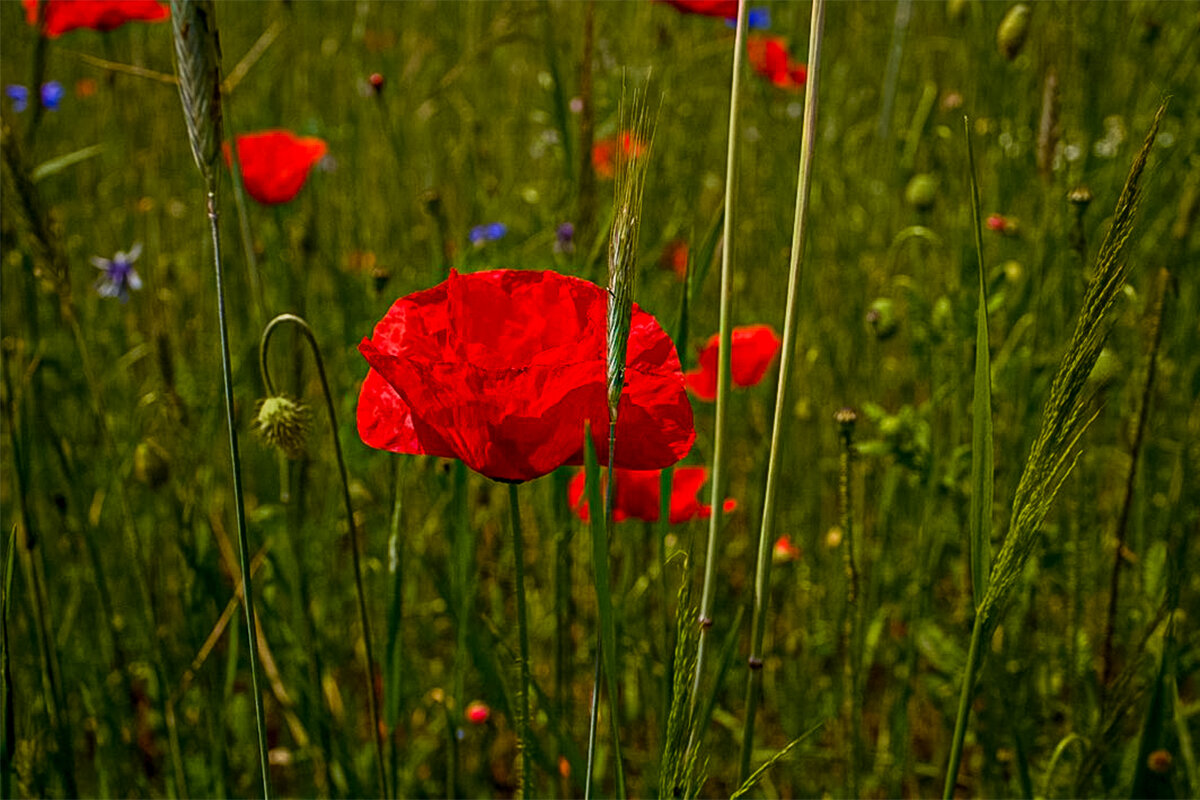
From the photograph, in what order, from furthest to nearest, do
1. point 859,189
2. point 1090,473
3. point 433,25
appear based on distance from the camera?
1. point 433,25
2. point 859,189
3. point 1090,473

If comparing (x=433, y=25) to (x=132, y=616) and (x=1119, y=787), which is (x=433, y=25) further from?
(x=1119, y=787)

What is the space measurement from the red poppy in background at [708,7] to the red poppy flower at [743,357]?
0.50m

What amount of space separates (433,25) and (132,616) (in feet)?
10.2

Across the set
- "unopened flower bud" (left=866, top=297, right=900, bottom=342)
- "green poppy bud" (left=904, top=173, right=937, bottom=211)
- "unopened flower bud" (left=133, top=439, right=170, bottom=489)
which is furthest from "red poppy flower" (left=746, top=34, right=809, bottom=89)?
"unopened flower bud" (left=133, top=439, right=170, bottom=489)

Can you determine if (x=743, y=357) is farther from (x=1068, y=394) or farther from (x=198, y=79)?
(x=198, y=79)

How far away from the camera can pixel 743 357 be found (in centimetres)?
133

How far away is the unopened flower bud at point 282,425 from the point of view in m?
0.88

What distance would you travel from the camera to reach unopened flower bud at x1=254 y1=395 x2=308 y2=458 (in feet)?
A: 2.89

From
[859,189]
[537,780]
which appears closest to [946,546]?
[537,780]

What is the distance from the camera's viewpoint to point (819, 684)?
155cm

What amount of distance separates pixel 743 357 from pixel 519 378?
2.21 ft

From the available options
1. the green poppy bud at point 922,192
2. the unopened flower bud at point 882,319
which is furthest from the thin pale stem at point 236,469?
the green poppy bud at point 922,192

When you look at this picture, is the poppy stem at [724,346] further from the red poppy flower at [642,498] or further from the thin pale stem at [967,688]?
the red poppy flower at [642,498]

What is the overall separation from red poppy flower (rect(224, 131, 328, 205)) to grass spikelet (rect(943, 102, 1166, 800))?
4.13 ft
